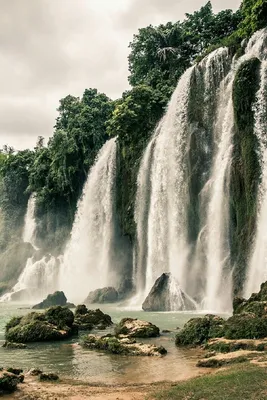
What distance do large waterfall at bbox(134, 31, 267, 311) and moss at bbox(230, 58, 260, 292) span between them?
1.94 ft

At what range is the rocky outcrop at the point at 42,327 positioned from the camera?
1709 centimetres

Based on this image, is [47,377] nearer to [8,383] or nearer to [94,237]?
[8,383]

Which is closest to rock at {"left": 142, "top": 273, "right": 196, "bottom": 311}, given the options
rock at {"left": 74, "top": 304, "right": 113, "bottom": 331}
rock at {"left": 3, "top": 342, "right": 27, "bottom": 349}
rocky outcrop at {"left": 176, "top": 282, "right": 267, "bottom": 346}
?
rock at {"left": 74, "top": 304, "right": 113, "bottom": 331}

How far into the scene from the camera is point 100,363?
12953mm

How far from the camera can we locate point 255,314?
48.3ft

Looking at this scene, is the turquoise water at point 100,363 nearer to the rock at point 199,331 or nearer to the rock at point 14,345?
the rock at point 14,345

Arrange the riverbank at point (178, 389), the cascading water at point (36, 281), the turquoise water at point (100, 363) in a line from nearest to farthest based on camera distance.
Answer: the riverbank at point (178, 389) < the turquoise water at point (100, 363) < the cascading water at point (36, 281)

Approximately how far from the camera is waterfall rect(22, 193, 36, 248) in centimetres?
5775

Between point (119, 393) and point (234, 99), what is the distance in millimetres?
21356

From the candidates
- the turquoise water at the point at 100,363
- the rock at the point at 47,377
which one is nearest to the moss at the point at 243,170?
the turquoise water at the point at 100,363

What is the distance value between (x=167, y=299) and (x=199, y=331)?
11.1 metres

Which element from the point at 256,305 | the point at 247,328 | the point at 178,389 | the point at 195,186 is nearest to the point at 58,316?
the point at 256,305

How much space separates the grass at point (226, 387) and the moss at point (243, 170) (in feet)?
48.4

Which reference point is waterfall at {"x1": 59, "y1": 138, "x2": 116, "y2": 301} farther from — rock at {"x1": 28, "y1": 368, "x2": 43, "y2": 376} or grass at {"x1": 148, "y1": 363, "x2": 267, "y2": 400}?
grass at {"x1": 148, "y1": 363, "x2": 267, "y2": 400}
